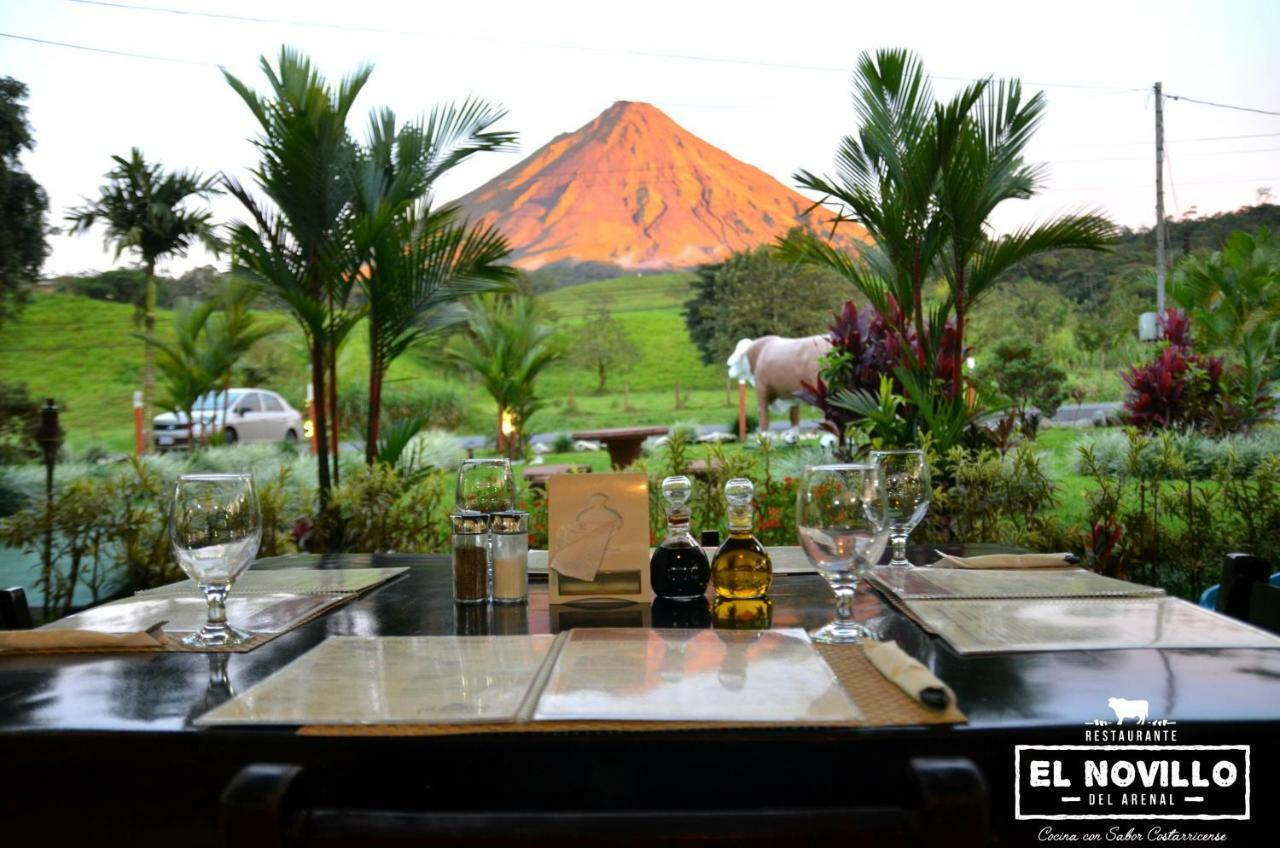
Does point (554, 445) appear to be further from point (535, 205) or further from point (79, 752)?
point (79, 752)

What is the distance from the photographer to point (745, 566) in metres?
1.22

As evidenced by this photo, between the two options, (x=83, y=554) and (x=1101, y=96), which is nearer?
(x=83, y=554)

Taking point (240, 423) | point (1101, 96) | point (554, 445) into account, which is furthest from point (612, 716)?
point (240, 423)

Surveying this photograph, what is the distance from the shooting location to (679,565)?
4.14ft

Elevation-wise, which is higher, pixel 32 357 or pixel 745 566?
pixel 32 357

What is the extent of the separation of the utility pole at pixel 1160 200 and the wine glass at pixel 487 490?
22.0 ft

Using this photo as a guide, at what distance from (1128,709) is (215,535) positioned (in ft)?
2.92

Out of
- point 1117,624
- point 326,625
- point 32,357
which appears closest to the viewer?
point 1117,624

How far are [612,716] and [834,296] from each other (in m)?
11.9

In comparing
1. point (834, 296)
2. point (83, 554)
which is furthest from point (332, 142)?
point (834, 296)

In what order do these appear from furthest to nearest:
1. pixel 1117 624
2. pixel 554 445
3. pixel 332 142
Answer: pixel 554 445
pixel 332 142
pixel 1117 624

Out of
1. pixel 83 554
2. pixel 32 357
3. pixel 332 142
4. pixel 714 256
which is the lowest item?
pixel 83 554

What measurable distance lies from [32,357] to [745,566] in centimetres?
728

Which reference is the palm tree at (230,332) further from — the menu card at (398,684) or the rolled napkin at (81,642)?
the menu card at (398,684)
